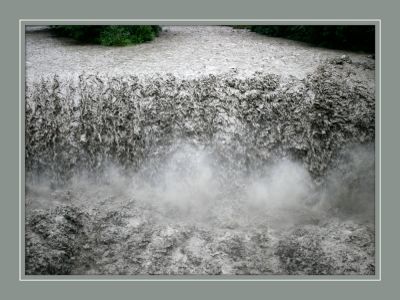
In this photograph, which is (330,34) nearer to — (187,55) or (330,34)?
(330,34)

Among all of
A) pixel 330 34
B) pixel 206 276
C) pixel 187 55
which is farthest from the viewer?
pixel 187 55

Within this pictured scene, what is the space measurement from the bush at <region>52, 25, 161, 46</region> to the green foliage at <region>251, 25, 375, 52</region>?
1276mm

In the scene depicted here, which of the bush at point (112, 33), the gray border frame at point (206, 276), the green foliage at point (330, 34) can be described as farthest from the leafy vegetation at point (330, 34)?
the bush at point (112, 33)

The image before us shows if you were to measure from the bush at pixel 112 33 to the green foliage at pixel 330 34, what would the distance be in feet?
4.19

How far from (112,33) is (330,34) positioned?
8.25 ft

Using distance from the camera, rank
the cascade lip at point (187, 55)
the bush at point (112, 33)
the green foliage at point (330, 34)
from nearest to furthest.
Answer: the green foliage at point (330, 34), the cascade lip at point (187, 55), the bush at point (112, 33)

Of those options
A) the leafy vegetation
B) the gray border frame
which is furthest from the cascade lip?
the gray border frame

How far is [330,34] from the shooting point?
5.41 meters

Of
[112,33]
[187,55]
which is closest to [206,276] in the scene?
[187,55]

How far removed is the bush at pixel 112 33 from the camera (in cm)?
559

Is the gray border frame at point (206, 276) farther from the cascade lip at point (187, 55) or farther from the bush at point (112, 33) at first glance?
the bush at point (112, 33)

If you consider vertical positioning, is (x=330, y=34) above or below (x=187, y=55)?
above

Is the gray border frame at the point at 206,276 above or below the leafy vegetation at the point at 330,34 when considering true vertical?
below

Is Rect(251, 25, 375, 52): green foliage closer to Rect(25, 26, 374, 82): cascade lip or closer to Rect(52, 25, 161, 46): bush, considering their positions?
Rect(25, 26, 374, 82): cascade lip
